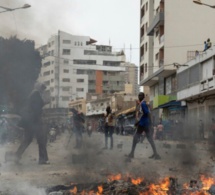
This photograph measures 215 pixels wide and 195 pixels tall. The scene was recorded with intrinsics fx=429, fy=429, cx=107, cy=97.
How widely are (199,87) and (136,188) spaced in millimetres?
24348

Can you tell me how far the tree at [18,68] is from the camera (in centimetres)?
1245

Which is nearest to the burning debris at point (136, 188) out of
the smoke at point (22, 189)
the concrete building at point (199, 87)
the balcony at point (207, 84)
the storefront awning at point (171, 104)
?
the smoke at point (22, 189)

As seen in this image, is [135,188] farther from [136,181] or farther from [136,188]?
[136,181]

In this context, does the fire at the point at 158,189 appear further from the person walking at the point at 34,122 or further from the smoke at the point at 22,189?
the person walking at the point at 34,122

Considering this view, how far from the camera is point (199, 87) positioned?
1144 inches

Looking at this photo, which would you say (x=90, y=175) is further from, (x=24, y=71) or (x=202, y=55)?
(x=202, y=55)

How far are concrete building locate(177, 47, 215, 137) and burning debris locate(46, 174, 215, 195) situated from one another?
63.2 feet

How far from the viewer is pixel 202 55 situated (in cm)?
2884

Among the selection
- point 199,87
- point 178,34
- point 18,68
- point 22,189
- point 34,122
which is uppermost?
point 178,34

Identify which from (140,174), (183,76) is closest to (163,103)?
(183,76)

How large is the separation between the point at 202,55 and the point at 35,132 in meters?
21.5

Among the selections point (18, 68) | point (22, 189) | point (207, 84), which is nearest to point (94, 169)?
point (22, 189)

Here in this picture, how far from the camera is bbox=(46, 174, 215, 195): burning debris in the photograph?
539cm

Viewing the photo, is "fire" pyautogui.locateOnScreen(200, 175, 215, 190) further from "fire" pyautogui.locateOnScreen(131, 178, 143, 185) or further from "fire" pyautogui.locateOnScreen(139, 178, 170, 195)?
"fire" pyautogui.locateOnScreen(131, 178, 143, 185)
